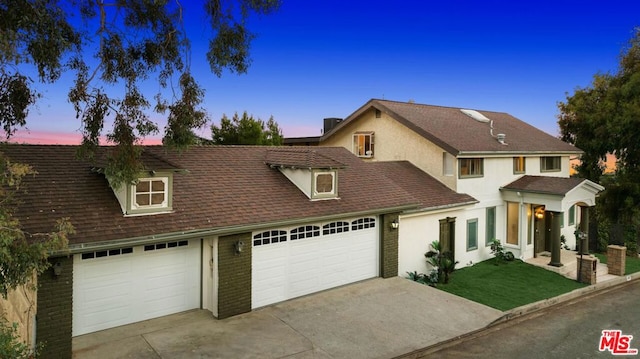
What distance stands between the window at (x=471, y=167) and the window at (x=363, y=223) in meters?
6.17

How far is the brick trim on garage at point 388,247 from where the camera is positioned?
15.1m

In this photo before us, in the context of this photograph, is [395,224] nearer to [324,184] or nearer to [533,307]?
[324,184]

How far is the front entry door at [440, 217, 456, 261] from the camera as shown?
57.8 ft

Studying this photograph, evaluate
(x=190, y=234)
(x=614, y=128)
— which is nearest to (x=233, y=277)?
(x=190, y=234)

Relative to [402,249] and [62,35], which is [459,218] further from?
[62,35]

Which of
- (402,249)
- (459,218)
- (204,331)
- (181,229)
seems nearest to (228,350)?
(204,331)

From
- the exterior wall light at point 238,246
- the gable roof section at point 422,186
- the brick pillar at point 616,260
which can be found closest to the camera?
the exterior wall light at point 238,246

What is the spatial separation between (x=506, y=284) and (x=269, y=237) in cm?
917

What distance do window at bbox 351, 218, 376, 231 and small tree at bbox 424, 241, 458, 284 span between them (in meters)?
3.07

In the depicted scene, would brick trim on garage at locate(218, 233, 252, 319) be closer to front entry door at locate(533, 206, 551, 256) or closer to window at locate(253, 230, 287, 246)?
window at locate(253, 230, 287, 246)

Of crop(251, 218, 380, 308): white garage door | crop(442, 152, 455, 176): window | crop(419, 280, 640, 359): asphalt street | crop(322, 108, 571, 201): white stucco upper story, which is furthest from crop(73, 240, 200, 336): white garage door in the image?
crop(322, 108, 571, 201): white stucco upper story

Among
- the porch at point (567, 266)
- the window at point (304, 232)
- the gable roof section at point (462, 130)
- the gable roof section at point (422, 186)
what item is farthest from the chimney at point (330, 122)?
the window at point (304, 232)

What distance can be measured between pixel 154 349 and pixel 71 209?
3752mm

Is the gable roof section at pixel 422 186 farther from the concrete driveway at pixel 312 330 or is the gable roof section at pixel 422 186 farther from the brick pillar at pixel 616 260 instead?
the brick pillar at pixel 616 260
